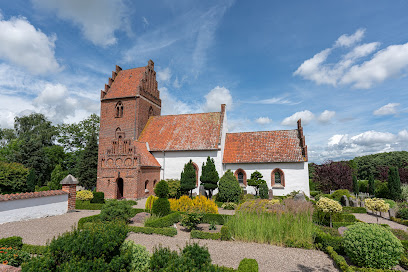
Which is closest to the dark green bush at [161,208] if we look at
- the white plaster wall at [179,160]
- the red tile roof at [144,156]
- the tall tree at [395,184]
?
the red tile roof at [144,156]

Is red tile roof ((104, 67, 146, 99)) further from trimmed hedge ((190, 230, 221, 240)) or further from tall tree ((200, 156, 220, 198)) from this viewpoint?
trimmed hedge ((190, 230, 221, 240))

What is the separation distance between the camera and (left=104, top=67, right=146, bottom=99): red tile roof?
993 inches

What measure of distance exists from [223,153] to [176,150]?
16.5 feet

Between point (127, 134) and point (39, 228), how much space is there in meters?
14.8

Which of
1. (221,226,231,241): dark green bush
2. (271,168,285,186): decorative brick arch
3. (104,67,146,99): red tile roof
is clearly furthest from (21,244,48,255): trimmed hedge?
(104,67,146,99): red tile roof

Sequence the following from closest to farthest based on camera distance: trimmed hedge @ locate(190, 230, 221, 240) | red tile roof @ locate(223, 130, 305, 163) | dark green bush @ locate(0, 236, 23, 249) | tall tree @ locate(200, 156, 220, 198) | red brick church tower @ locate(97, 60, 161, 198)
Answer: dark green bush @ locate(0, 236, 23, 249)
trimmed hedge @ locate(190, 230, 221, 240)
tall tree @ locate(200, 156, 220, 198)
red brick church tower @ locate(97, 60, 161, 198)
red tile roof @ locate(223, 130, 305, 163)

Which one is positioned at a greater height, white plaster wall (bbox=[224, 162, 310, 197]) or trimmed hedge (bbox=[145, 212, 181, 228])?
white plaster wall (bbox=[224, 162, 310, 197])

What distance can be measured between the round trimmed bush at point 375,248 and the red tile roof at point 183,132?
1562 centimetres

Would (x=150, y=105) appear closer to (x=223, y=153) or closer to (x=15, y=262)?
(x=223, y=153)

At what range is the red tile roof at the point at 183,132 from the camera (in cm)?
2280

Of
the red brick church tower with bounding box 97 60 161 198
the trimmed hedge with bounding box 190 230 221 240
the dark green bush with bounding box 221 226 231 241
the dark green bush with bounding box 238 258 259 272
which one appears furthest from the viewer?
the red brick church tower with bounding box 97 60 161 198

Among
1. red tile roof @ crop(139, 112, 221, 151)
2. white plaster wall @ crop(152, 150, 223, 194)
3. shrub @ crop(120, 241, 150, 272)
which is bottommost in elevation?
shrub @ crop(120, 241, 150, 272)

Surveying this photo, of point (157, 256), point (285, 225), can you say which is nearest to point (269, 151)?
point (285, 225)

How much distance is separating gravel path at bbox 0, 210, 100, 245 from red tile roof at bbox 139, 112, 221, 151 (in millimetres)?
11964
